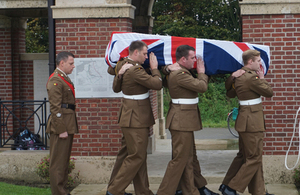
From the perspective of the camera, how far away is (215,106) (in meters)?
18.5

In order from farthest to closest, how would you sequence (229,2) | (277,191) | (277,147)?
(229,2)
(277,147)
(277,191)

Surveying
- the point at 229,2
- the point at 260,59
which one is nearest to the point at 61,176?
the point at 260,59

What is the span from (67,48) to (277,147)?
358 cm

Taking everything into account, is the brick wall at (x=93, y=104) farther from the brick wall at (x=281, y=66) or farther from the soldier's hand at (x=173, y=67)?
the brick wall at (x=281, y=66)

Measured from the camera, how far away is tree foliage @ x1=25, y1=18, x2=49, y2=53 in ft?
60.5

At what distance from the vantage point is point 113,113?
7.28 m

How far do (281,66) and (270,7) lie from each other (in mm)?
887

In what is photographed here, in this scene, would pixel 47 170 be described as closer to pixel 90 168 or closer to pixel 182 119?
pixel 90 168

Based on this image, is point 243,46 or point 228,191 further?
point 243,46

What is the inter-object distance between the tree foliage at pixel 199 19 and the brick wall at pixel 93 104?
42.7ft

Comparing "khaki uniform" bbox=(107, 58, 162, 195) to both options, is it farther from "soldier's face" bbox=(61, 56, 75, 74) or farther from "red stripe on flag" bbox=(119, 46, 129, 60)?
"soldier's face" bbox=(61, 56, 75, 74)

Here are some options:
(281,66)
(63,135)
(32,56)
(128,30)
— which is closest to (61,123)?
(63,135)

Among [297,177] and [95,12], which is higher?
[95,12]

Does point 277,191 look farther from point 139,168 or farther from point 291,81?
point 139,168
